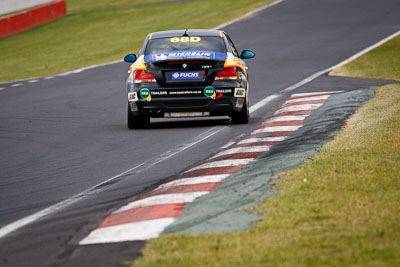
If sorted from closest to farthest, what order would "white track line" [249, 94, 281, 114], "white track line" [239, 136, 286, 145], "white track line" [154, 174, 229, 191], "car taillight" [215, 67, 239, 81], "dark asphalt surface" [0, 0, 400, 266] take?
"dark asphalt surface" [0, 0, 400, 266] < "white track line" [154, 174, 229, 191] < "white track line" [239, 136, 286, 145] < "car taillight" [215, 67, 239, 81] < "white track line" [249, 94, 281, 114]

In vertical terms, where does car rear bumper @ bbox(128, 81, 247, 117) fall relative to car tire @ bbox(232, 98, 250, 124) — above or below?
above

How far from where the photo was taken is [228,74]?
45.1ft

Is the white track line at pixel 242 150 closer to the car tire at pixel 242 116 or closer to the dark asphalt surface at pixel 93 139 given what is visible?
the dark asphalt surface at pixel 93 139

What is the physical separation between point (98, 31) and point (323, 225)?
33.5 meters

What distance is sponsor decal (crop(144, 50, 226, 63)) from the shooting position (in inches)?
535

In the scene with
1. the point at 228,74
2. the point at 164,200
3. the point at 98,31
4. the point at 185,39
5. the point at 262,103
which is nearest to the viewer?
the point at 164,200

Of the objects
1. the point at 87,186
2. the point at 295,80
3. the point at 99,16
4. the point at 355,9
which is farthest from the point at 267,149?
the point at 99,16

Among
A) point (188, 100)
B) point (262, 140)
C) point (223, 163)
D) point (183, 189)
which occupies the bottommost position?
point (262, 140)

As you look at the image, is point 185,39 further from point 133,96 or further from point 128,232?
point 128,232

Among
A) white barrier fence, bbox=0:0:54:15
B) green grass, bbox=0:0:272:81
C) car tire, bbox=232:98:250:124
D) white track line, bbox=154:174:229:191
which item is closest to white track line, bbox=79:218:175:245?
white track line, bbox=154:174:229:191

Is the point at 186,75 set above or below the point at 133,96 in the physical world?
above

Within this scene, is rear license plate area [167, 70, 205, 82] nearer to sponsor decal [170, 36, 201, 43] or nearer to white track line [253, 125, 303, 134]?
sponsor decal [170, 36, 201, 43]

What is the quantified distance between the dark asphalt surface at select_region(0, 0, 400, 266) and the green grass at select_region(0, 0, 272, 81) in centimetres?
385

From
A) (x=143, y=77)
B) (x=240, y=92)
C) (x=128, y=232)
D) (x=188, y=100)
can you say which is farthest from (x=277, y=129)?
(x=128, y=232)
